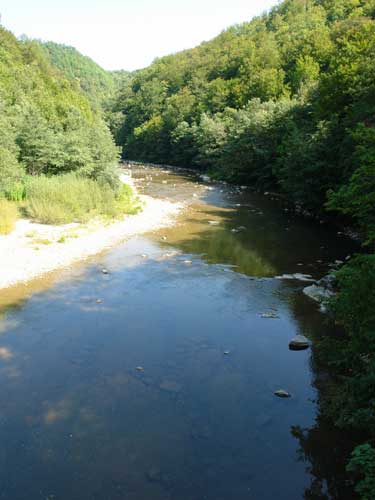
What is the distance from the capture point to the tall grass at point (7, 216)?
64.9ft

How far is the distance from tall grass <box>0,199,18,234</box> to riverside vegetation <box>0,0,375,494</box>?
107 centimetres

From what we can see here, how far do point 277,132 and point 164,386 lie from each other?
1295 inches

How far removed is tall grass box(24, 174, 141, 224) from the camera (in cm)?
2248

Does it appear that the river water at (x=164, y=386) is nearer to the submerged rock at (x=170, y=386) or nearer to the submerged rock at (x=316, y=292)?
the submerged rock at (x=170, y=386)

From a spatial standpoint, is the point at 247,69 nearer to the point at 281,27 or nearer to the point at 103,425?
the point at 281,27

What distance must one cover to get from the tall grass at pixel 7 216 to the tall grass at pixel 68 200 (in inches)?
38.1

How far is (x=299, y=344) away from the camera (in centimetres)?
1108

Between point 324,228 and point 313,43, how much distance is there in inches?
2062

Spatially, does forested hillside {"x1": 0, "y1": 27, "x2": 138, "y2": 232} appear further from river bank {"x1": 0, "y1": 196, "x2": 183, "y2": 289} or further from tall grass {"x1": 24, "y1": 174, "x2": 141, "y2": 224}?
river bank {"x1": 0, "y1": 196, "x2": 183, "y2": 289}

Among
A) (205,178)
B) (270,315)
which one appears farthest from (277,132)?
(270,315)

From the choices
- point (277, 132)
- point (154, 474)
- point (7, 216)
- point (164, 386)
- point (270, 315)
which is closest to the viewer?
point (154, 474)

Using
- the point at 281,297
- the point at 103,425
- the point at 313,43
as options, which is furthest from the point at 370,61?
the point at 313,43

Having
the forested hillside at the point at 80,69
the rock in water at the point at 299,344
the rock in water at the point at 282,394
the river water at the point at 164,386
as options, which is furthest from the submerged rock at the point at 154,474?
the forested hillside at the point at 80,69

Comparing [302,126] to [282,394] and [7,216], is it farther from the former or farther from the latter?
[282,394]
